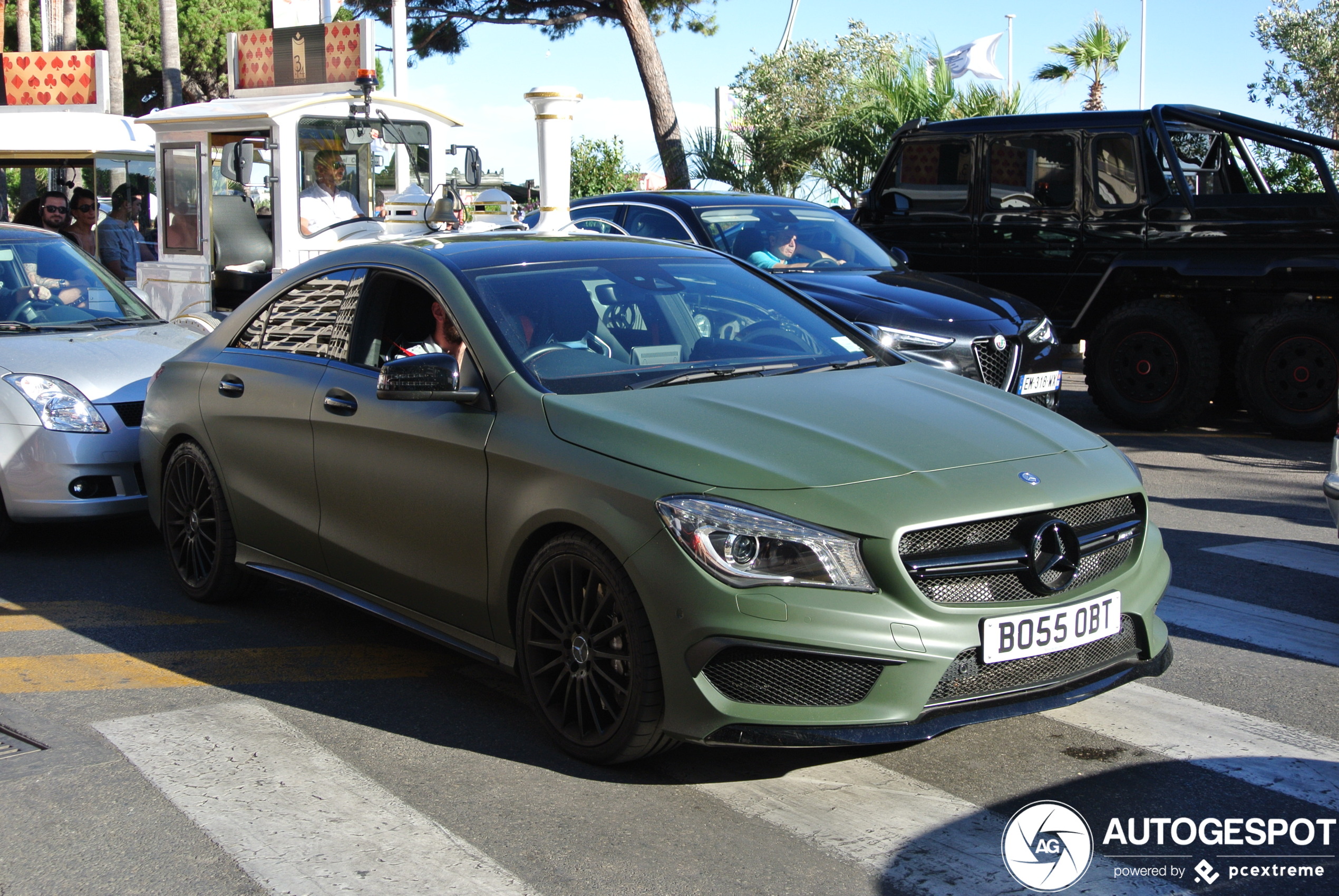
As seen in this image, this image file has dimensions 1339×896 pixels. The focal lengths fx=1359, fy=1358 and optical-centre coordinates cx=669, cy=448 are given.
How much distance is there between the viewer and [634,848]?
11.2 ft

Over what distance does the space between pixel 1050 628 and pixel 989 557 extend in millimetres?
256

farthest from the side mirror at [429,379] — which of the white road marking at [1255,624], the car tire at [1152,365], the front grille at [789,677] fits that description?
the car tire at [1152,365]

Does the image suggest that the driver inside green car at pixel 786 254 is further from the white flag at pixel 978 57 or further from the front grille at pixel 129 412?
the white flag at pixel 978 57

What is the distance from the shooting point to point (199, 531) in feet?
19.2

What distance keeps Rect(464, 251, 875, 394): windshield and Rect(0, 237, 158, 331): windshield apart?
4121 millimetres

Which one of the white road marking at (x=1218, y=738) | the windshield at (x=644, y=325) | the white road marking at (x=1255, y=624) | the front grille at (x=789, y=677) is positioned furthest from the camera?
the white road marking at (x=1255, y=624)

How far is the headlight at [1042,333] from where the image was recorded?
8867 mm

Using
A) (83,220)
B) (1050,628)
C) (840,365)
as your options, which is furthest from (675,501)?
(83,220)

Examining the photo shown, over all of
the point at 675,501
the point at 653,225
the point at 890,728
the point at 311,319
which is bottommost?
the point at 890,728

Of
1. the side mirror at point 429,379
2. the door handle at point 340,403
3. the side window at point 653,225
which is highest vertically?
the side window at point 653,225

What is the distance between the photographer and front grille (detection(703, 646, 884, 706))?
3463mm

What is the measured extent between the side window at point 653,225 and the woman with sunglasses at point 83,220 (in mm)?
7081

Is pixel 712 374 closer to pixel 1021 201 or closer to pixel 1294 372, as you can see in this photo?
pixel 1294 372

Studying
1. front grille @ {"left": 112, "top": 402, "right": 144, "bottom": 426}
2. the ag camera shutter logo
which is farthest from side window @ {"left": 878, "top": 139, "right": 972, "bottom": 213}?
the ag camera shutter logo
